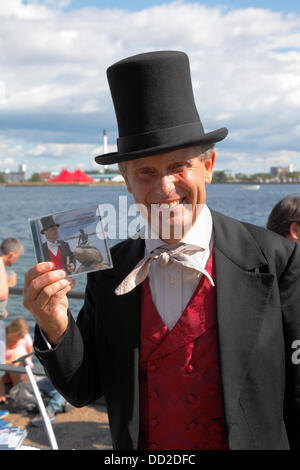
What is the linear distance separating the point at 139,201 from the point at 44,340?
64 cm

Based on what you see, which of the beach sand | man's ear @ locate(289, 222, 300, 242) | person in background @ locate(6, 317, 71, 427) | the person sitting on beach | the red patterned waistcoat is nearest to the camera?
the red patterned waistcoat

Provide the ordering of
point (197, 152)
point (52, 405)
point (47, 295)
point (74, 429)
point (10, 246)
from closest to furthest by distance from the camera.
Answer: point (47, 295), point (197, 152), point (74, 429), point (52, 405), point (10, 246)

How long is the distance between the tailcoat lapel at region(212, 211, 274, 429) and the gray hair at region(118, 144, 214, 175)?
1.02 ft

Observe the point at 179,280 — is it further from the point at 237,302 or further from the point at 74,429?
the point at 74,429

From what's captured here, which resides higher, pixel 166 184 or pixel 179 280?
pixel 166 184

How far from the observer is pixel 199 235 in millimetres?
Result: 1938

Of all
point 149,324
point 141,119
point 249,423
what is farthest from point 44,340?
point 141,119

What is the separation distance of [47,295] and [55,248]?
221 mm

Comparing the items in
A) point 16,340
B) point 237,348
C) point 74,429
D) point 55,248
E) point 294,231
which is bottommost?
point 74,429

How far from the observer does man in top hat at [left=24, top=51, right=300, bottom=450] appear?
70.0 inches

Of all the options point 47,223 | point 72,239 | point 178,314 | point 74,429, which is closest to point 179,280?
point 178,314

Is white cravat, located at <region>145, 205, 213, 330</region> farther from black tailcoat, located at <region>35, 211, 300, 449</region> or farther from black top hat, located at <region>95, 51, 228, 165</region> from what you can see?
black top hat, located at <region>95, 51, 228, 165</region>

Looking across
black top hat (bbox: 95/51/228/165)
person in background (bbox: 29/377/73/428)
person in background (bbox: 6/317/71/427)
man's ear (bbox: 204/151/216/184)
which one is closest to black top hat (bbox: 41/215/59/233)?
black top hat (bbox: 95/51/228/165)

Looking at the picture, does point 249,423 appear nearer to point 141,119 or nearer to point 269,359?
point 269,359
